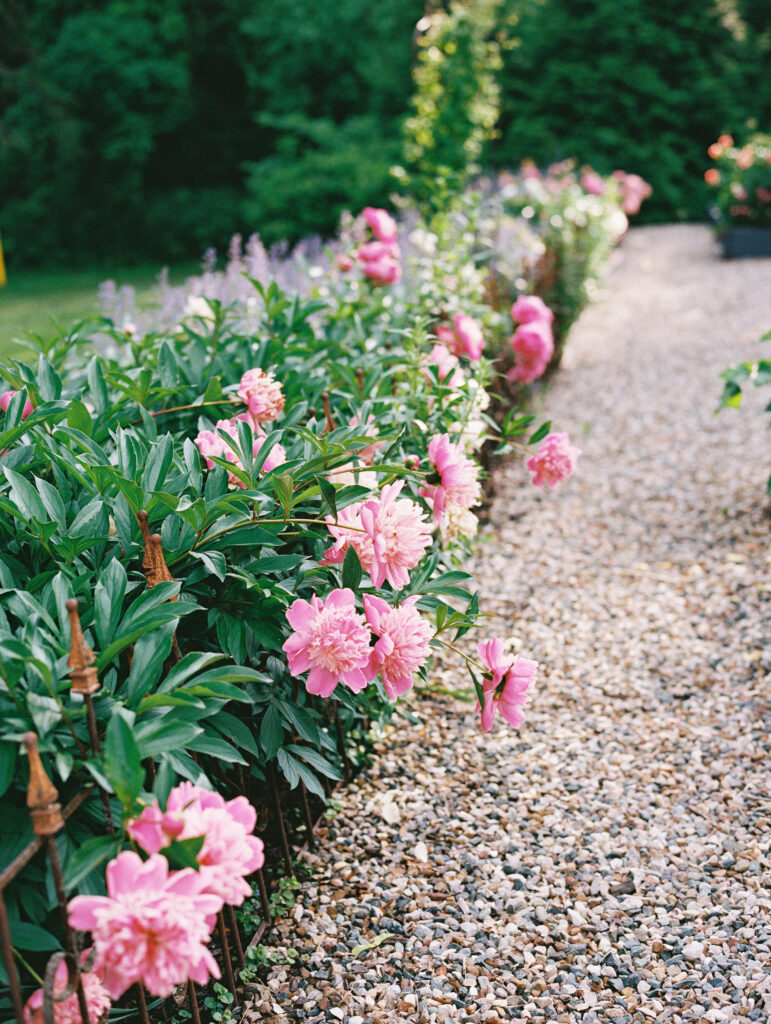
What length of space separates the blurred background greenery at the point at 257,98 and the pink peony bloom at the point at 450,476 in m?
11.2

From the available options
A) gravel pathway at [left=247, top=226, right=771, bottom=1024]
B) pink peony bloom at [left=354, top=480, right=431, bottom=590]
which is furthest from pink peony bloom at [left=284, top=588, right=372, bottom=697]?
gravel pathway at [left=247, top=226, right=771, bottom=1024]

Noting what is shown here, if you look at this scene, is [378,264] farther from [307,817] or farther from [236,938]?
[236,938]

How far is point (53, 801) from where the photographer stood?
989mm

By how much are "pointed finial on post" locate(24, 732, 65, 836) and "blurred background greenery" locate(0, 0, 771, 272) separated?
11969mm

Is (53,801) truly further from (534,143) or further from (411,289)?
(534,143)

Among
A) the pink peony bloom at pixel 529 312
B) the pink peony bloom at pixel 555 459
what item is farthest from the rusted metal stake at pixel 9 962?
the pink peony bloom at pixel 529 312

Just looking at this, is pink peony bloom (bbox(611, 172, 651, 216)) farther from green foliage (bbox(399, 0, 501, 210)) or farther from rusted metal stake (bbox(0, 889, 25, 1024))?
rusted metal stake (bbox(0, 889, 25, 1024))

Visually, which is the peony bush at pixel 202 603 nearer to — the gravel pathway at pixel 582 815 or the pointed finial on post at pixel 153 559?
the pointed finial on post at pixel 153 559

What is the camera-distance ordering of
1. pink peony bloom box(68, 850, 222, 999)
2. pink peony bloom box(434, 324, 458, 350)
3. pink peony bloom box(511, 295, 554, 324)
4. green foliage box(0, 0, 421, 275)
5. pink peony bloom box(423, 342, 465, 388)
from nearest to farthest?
pink peony bloom box(68, 850, 222, 999), pink peony bloom box(423, 342, 465, 388), pink peony bloom box(434, 324, 458, 350), pink peony bloom box(511, 295, 554, 324), green foliage box(0, 0, 421, 275)

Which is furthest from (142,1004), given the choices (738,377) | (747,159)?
(747,159)

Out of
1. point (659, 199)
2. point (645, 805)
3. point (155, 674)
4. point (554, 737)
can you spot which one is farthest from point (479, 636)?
point (659, 199)

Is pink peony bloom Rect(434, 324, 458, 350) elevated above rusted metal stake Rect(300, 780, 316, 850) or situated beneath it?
elevated above

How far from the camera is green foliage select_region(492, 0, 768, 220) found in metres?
13.4

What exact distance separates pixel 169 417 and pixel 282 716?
0.87m
